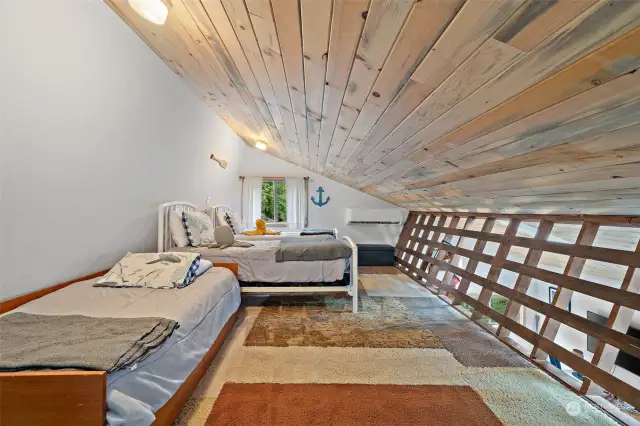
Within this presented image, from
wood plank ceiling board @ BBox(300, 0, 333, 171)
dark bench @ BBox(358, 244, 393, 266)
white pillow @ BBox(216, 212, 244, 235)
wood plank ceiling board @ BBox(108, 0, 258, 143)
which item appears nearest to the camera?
wood plank ceiling board @ BBox(300, 0, 333, 171)

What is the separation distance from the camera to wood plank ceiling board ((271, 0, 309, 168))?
1.26m

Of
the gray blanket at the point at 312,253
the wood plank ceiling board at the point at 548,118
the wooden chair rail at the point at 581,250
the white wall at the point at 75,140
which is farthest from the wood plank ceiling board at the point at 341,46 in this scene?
the wooden chair rail at the point at 581,250

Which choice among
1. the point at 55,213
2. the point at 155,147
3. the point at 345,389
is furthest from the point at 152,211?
the point at 345,389

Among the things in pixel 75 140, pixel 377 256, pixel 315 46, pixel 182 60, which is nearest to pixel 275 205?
pixel 377 256

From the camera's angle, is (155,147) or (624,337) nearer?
(624,337)

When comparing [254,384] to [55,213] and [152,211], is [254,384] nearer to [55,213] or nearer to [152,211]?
[55,213]

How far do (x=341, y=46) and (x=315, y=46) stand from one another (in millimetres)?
159

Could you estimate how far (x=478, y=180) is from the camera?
2205 millimetres

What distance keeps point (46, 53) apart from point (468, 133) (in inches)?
96.6

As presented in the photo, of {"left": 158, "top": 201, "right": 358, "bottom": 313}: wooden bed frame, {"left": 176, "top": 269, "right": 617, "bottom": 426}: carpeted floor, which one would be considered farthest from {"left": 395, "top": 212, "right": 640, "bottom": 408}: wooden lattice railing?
{"left": 158, "top": 201, "right": 358, "bottom": 313}: wooden bed frame

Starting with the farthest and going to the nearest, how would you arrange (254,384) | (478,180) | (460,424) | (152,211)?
1. (152,211)
2. (478,180)
3. (254,384)
4. (460,424)

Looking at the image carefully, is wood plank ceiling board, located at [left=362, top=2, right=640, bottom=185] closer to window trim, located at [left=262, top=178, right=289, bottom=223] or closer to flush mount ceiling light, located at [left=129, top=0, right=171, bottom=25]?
flush mount ceiling light, located at [left=129, top=0, right=171, bottom=25]

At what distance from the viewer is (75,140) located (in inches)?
74.9

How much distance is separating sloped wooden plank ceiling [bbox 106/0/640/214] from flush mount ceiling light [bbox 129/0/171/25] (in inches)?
2.8
